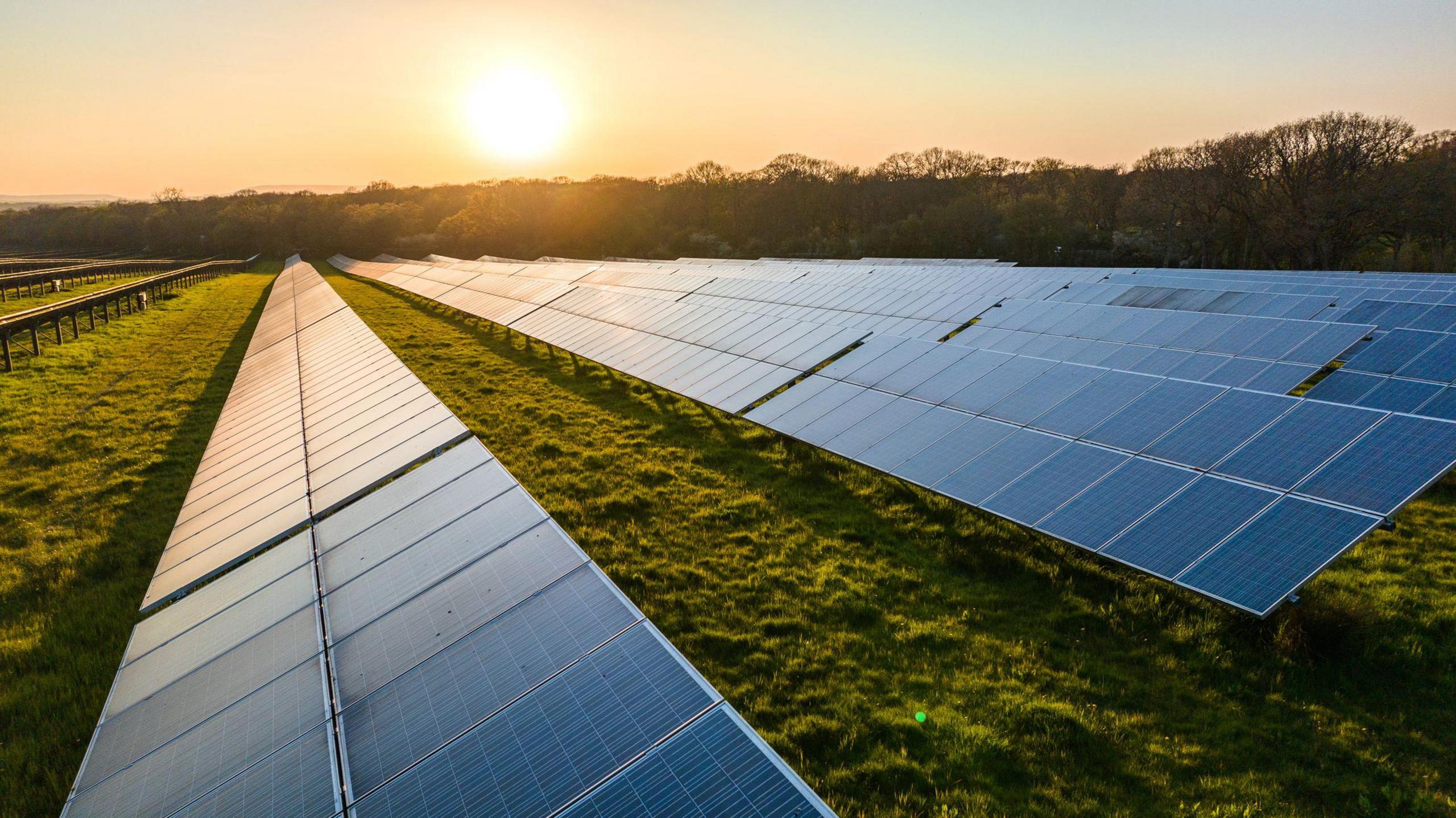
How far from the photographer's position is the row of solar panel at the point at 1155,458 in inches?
305

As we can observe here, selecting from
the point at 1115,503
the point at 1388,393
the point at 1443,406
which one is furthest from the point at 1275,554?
the point at 1388,393

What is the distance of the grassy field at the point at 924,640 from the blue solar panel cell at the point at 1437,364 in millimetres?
3429

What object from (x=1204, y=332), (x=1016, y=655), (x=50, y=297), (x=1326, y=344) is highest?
(x=50, y=297)

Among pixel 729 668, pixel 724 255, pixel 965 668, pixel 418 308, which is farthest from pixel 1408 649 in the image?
pixel 724 255

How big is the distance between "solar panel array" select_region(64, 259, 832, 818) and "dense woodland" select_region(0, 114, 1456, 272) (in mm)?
55640

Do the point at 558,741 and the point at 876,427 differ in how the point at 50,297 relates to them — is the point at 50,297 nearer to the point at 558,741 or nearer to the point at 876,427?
the point at 876,427

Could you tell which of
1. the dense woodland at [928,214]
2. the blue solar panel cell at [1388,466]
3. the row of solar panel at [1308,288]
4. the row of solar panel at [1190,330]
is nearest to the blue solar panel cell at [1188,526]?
the blue solar panel cell at [1388,466]

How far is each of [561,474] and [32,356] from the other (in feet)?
83.6

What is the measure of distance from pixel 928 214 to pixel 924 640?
73.3 metres

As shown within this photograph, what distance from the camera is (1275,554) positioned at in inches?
295

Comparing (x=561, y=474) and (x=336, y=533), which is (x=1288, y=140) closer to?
(x=561, y=474)

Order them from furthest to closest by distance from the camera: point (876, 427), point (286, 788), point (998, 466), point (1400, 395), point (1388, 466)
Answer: point (1400, 395) < point (876, 427) < point (998, 466) < point (1388, 466) < point (286, 788)

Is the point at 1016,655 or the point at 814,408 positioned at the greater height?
the point at 814,408

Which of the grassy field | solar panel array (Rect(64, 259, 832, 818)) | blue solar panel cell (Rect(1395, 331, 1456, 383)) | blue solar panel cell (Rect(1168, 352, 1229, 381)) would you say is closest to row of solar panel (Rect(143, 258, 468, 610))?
solar panel array (Rect(64, 259, 832, 818))
